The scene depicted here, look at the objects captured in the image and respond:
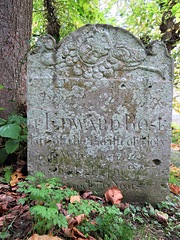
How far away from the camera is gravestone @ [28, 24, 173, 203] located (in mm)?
2051

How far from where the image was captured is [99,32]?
2.04 metres

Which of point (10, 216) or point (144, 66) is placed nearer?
point (10, 216)

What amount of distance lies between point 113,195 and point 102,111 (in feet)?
3.52

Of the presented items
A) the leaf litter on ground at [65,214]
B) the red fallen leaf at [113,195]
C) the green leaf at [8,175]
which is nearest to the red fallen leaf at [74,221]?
the leaf litter on ground at [65,214]

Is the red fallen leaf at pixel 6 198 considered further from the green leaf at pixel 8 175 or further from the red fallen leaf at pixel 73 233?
the red fallen leaf at pixel 73 233

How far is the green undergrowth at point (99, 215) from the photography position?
1.29 m

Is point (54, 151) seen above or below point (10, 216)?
above

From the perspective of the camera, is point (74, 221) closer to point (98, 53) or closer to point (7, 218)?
point (7, 218)

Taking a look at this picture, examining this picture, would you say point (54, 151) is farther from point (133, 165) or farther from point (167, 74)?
point (167, 74)

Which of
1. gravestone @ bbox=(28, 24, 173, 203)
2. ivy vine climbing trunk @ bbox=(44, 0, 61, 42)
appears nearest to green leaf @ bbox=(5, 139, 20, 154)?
gravestone @ bbox=(28, 24, 173, 203)

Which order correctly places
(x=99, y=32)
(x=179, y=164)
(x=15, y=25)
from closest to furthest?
(x=99, y=32), (x=15, y=25), (x=179, y=164)

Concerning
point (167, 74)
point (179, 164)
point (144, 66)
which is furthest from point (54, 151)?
point (179, 164)

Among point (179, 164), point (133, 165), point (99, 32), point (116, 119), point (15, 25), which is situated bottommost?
point (179, 164)

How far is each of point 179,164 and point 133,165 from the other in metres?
2.47
